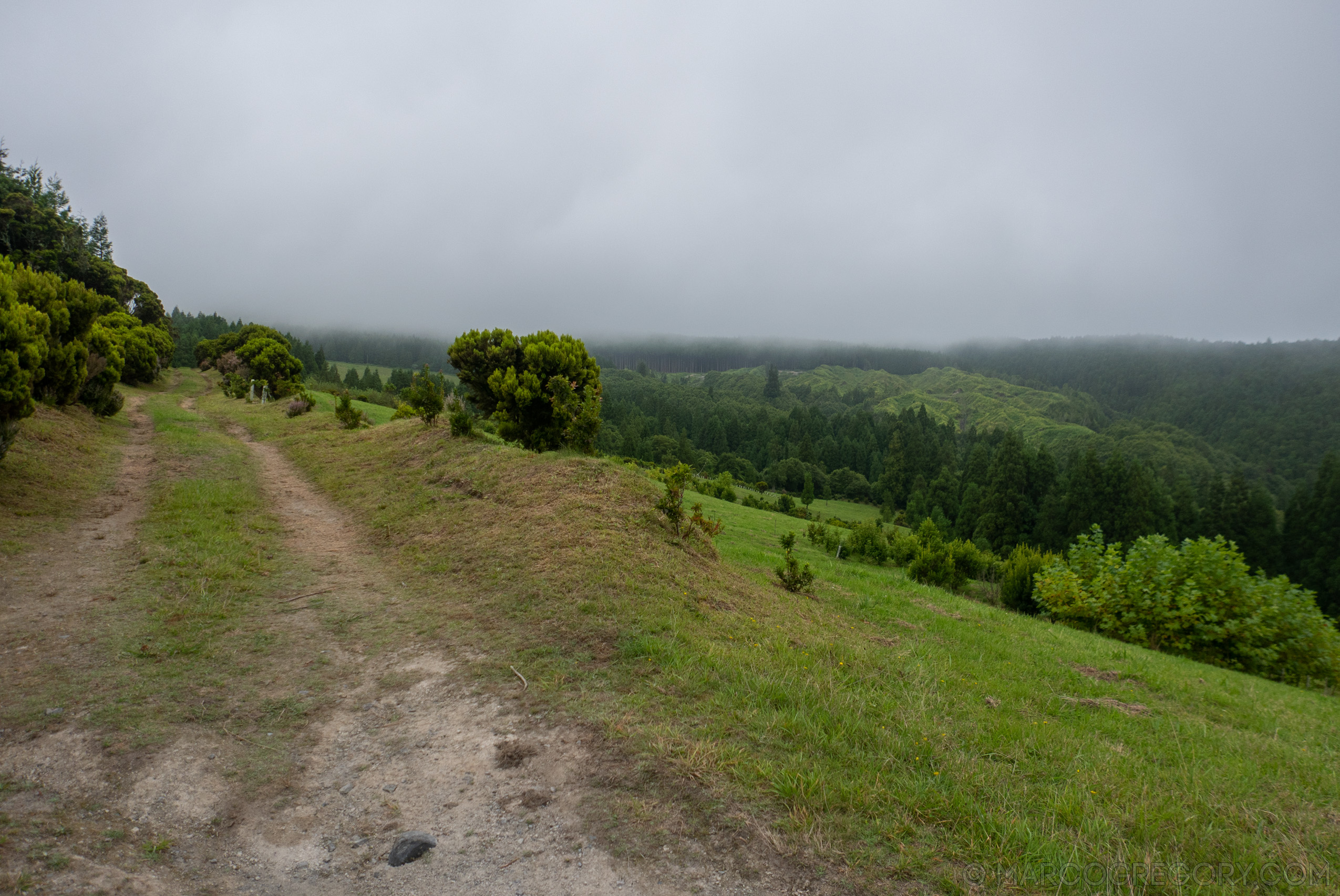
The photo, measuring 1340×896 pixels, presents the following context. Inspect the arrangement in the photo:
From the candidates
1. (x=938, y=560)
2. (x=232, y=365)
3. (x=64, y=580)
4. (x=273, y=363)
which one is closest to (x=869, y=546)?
(x=938, y=560)

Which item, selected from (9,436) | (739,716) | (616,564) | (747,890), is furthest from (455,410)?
(747,890)

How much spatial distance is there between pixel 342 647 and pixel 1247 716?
39.1ft

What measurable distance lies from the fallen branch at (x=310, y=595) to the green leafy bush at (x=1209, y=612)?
18.8 metres

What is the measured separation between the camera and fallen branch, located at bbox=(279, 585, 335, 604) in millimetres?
7281

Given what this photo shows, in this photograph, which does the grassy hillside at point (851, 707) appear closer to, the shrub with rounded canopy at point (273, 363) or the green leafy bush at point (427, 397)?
the green leafy bush at point (427, 397)

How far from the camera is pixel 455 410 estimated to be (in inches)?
660

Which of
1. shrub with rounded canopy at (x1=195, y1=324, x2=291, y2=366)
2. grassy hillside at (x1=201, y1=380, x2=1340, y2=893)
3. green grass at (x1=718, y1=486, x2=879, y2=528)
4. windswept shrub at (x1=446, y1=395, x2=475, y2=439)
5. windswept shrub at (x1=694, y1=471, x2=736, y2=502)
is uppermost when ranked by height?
shrub with rounded canopy at (x1=195, y1=324, x2=291, y2=366)

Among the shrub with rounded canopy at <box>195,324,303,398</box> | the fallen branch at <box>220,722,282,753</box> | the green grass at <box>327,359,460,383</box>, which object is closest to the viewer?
the fallen branch at <box>220,722,282,753</box>

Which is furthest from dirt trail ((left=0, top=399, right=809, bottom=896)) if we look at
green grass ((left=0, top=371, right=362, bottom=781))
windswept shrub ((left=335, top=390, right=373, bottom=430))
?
windswept shrub ((left=335, top=390, right=373, bottom=430))

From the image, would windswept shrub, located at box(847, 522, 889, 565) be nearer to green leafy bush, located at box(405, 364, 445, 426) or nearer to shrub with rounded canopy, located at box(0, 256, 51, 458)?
green leafy bush, located at box(405, 364, 445, 426)

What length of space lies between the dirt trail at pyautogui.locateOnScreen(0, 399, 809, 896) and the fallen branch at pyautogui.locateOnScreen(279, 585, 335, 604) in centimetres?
275

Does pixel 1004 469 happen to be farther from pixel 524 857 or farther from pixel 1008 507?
pixel 524 857

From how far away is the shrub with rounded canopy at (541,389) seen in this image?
14.6 meters

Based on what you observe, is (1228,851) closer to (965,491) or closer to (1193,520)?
(1193,520)
